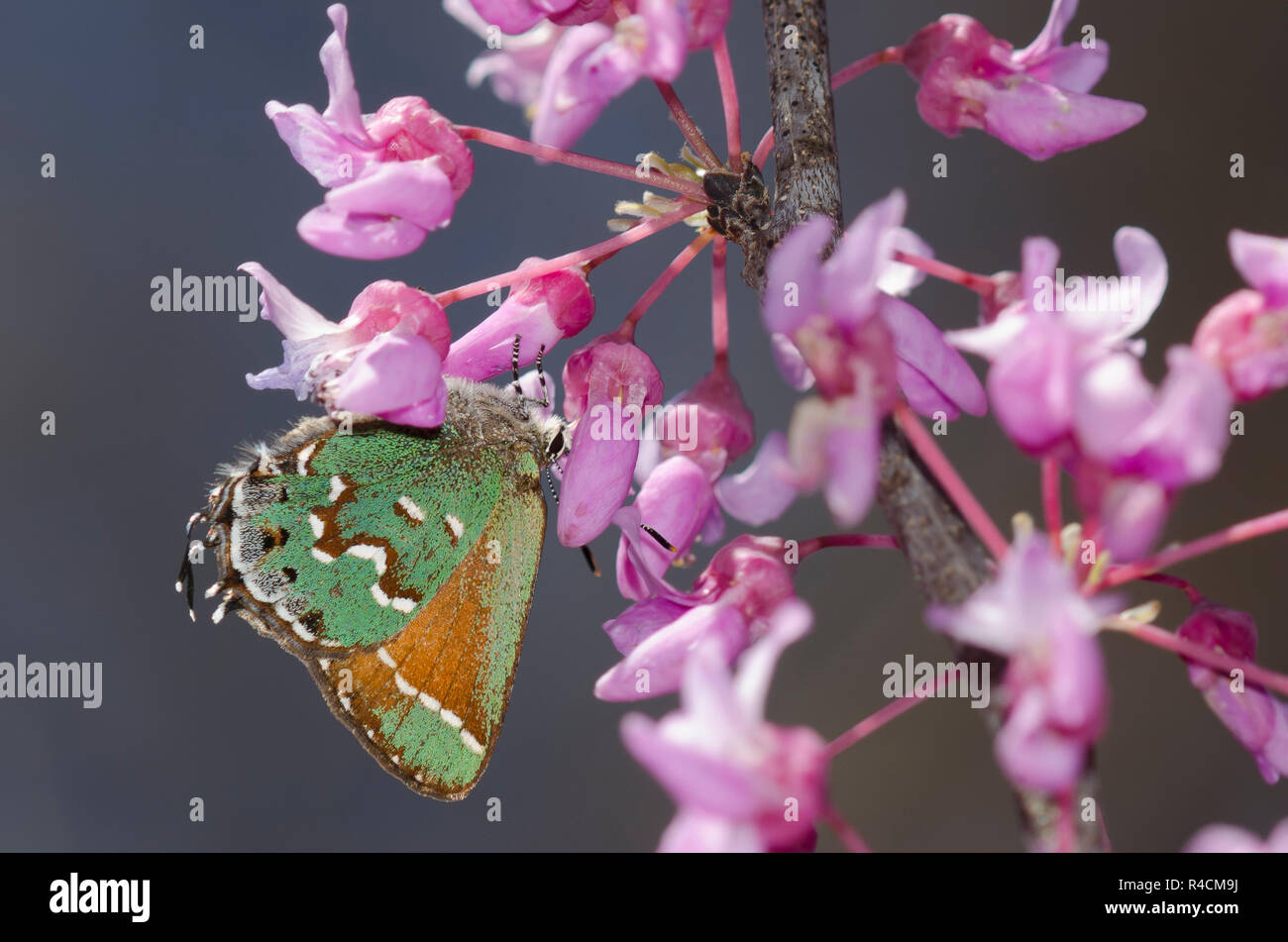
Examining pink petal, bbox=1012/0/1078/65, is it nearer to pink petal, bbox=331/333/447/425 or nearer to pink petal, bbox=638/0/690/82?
pink petal, bbox=638/0/690/82

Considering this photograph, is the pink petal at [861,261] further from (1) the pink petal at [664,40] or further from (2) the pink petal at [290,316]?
(2) the pink petal at [290,316]

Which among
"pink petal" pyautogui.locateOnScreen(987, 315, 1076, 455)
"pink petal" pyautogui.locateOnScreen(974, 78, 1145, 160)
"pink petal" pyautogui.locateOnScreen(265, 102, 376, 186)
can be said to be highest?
"pink petal" pyautogui.locateOnScreen(265, 102, 376, 186)

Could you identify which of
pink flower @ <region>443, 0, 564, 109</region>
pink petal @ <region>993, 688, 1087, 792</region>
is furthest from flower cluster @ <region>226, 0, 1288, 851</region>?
pink flower @ <region>443, 0, 564, 109</region>

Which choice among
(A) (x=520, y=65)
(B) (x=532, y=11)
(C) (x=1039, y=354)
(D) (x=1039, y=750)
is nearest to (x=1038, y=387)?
(C) (x=1039, y=354)

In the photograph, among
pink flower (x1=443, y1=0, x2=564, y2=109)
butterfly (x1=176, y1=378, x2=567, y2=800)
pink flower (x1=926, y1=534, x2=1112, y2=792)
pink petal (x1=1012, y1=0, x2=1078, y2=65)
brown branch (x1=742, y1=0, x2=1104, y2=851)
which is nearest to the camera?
pink flower (x1=926, y1=534, x2=1112, y2=792)

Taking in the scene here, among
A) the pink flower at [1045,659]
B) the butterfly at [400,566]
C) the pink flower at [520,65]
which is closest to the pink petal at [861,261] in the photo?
the pink flower at [1045,659]

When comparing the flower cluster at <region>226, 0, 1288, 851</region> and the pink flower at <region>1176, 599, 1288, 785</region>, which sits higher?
the flower cluster at <region>226, 0, 1288, 851</region>

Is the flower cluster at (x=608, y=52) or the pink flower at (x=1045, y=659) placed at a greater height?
the flower cluster at (x=608, y=52)
